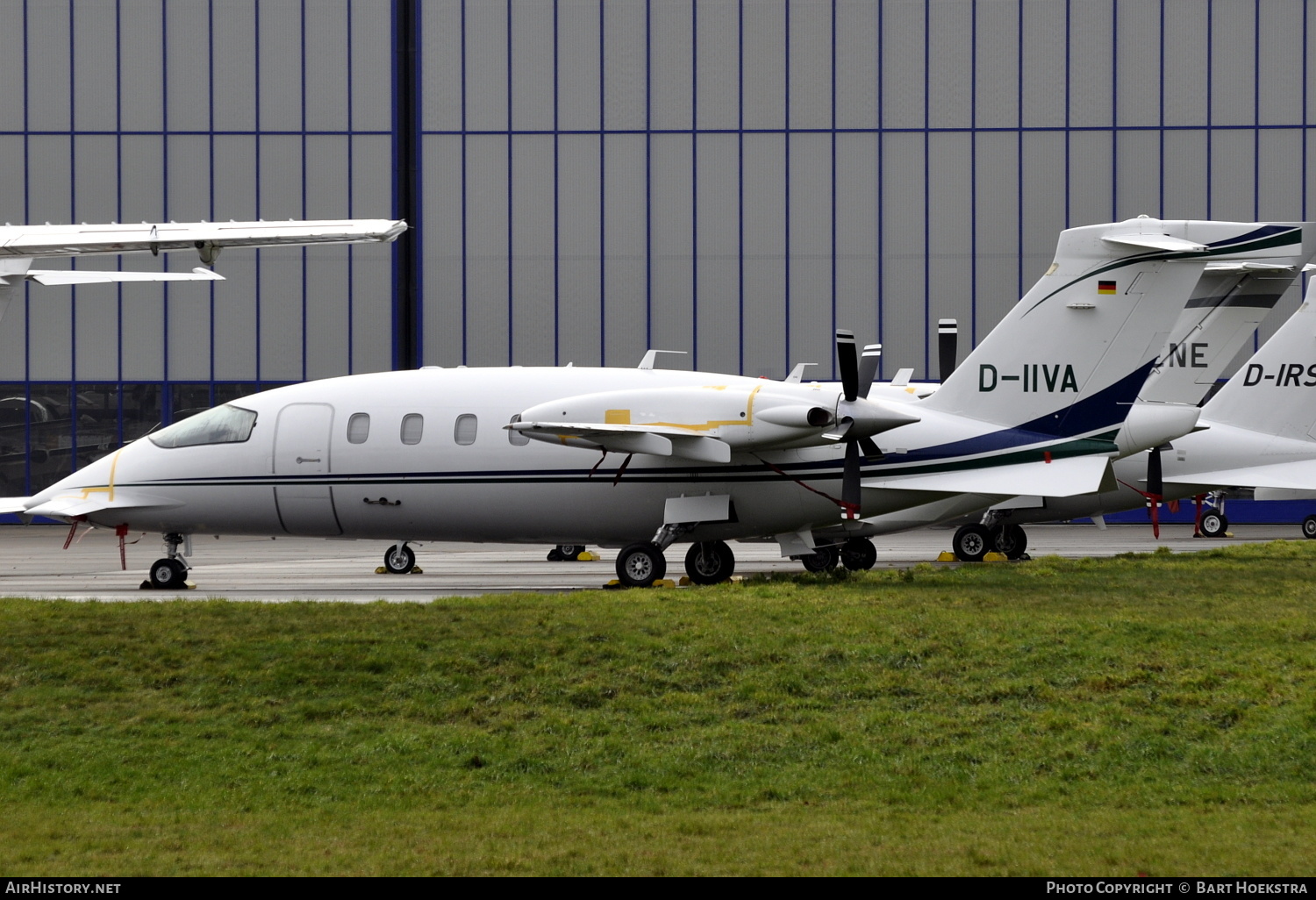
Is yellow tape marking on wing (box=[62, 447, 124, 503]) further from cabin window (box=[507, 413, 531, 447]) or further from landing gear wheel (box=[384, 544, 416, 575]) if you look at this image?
cabin window (box=[507, 413, 531, 447])

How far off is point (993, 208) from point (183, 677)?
3926 cm

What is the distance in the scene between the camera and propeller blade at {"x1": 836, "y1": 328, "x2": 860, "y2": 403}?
19958mm

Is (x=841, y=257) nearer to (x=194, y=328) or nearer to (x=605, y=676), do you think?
(x=194, y=328)

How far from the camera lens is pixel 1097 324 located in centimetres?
2181

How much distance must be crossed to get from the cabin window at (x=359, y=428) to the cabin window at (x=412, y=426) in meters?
0.66

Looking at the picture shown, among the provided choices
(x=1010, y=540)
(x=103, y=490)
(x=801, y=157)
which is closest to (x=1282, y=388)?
(x=1010, y=540)

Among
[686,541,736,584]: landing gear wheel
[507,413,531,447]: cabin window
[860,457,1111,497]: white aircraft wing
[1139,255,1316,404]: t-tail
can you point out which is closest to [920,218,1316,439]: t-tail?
[860,457,1111,497]: white aircraft wing

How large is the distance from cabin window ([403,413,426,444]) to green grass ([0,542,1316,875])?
6.45m

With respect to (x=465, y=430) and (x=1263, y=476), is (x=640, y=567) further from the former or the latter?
(x=1263, y=476)

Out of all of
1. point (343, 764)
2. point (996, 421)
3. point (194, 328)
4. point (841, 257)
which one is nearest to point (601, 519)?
point (996, 421)

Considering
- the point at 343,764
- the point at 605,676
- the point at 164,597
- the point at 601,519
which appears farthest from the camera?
the point at 601,519

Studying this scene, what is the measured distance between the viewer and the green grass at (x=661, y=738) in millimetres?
8969

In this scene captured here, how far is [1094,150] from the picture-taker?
48.0m

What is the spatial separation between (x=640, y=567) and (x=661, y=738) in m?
11.1
